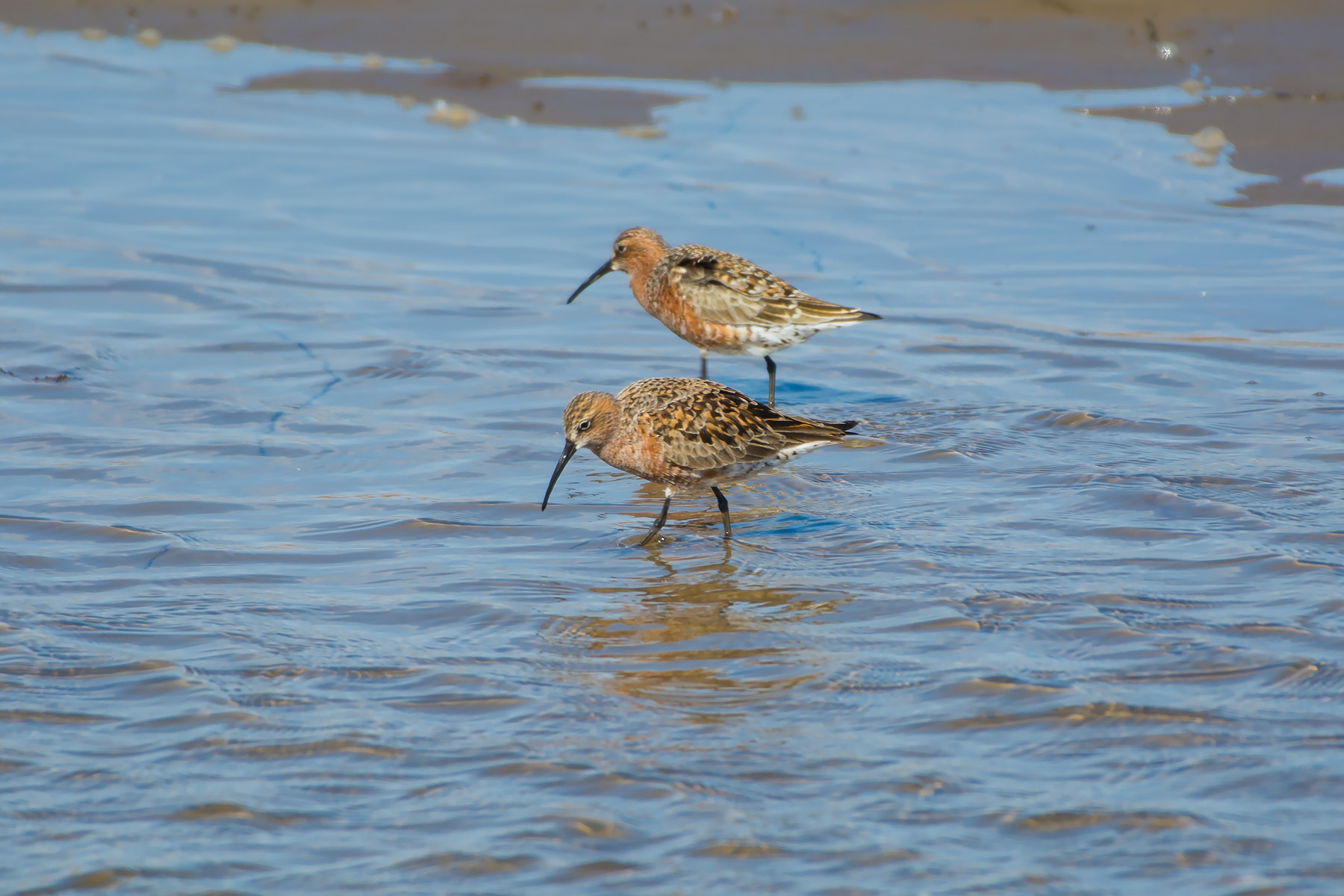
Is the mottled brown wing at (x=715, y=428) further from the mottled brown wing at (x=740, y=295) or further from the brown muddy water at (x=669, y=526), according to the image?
the mottled brown wing at (x=740, y=295)

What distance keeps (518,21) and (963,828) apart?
14.2m

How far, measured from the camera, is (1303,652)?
236 inches

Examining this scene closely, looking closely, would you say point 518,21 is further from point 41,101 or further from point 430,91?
point 41,101

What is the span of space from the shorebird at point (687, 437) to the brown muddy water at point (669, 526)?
335 mm

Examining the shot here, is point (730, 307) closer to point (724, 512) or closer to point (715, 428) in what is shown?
point (715, 428)

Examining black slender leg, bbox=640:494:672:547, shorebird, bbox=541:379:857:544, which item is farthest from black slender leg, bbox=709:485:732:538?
black slender leg, bbox=640:494:672:547

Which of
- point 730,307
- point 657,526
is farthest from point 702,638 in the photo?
point 730,307

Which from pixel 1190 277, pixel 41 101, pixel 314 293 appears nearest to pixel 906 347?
pixel 1190 277

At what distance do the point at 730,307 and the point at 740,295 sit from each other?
0.11 meters

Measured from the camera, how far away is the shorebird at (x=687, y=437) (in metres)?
7.88

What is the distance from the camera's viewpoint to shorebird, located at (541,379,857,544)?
25.8ft

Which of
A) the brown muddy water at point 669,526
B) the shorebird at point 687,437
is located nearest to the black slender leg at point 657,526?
the shorebird at point 687,437

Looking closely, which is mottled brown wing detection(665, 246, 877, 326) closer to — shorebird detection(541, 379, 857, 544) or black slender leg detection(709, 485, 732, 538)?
shorebird detection(541, 379, 857, 544)

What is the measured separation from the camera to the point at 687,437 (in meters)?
7.93
